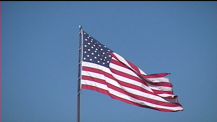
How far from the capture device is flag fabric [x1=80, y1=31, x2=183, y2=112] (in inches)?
885

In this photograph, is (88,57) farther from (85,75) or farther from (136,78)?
(136,78)

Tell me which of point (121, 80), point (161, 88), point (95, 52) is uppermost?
point (95, 52)

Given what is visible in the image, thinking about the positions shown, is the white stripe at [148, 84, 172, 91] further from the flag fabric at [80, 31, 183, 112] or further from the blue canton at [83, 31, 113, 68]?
the blue canton at [83, 31, 113, 68]

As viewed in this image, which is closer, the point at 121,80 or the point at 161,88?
the point at 121,80

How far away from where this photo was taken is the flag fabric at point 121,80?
22.5 metres

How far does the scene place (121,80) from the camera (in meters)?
23.2

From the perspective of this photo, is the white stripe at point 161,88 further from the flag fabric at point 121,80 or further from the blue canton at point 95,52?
the blue canton at point 95,52

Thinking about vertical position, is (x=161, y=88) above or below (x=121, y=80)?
below

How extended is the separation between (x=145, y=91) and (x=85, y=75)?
3.87 m

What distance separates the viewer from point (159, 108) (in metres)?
22.6

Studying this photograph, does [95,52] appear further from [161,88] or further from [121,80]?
[161,88]

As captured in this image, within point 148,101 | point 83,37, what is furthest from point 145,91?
point 83,37

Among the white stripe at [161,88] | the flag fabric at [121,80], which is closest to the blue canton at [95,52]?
the flag fabric at [121,80]

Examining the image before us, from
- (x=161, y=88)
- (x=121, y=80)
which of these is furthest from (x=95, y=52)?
(x=161, y=88)
